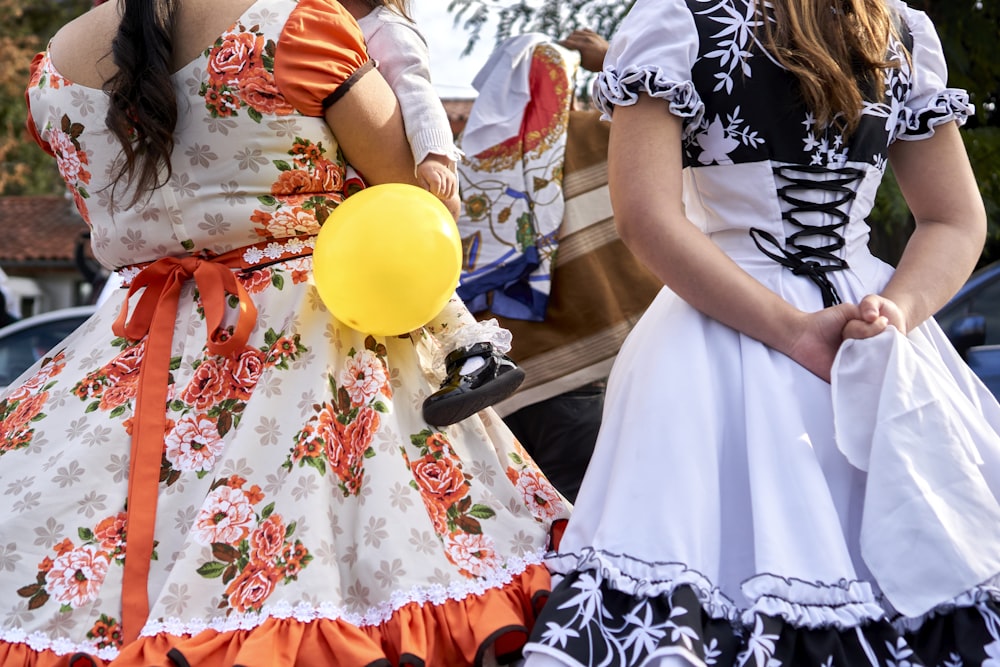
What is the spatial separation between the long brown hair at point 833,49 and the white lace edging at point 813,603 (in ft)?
2.61

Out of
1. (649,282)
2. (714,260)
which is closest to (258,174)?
(714,260)

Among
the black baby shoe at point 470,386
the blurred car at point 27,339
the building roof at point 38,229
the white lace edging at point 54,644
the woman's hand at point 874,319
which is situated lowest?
the building roof at point 38,229

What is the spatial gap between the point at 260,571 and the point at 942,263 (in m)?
1.30

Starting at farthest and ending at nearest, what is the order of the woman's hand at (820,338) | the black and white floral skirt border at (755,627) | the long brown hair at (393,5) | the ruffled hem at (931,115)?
1. the long brown hair at (393,5)
2. the ruffled hem at (931,115)
3. the woman's hand at (820,338)
4. the black and white floral skirt border at (755,627)

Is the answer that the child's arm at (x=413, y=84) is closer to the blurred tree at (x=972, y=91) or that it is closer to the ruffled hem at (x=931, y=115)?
the ruffled hem at (x=931, y=115)

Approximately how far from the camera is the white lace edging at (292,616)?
5.26ft

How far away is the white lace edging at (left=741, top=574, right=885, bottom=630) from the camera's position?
147 cm

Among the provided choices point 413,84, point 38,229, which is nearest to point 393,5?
point 413,84

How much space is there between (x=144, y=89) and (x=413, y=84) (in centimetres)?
49

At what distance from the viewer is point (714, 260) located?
1731mm

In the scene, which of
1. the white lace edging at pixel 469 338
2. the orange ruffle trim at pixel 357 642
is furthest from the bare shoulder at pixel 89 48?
the orange ruffle trim at pixel 357 642

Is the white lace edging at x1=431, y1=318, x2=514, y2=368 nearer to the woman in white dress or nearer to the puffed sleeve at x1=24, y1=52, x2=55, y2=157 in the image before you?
the woman in white dress

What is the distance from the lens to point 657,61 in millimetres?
1758

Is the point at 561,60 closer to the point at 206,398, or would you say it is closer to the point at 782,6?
the point at 782,6
